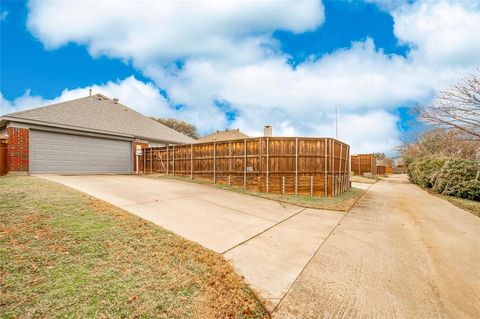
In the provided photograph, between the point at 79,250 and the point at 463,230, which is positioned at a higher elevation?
the point at 79,250

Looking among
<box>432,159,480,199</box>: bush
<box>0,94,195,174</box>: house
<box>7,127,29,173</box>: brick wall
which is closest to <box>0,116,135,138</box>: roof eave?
<box>0,94,195,174</box>: house

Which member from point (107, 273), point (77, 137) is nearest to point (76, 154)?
point (77, 137)

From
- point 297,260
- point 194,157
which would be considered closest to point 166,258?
point 297,260

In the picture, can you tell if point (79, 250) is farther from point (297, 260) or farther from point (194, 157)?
point (194, 157)

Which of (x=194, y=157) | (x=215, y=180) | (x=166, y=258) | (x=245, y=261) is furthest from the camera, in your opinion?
(x=194, y=157)

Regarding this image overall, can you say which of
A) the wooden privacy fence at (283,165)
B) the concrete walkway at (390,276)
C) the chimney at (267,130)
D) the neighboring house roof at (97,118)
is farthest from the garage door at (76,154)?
the concrete walkway at (390,276)

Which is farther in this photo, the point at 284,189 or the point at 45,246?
the point at 284,189

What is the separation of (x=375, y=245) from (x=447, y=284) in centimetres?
140

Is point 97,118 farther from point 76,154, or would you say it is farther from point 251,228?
point 251,228

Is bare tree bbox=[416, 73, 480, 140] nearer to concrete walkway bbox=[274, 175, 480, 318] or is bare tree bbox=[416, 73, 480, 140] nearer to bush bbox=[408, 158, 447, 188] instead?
bush bbox=[408, 158, 447, 188]

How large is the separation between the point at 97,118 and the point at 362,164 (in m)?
29.1

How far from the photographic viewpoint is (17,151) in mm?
11859

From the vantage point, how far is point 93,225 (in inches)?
158

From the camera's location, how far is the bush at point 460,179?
34.4 feet
